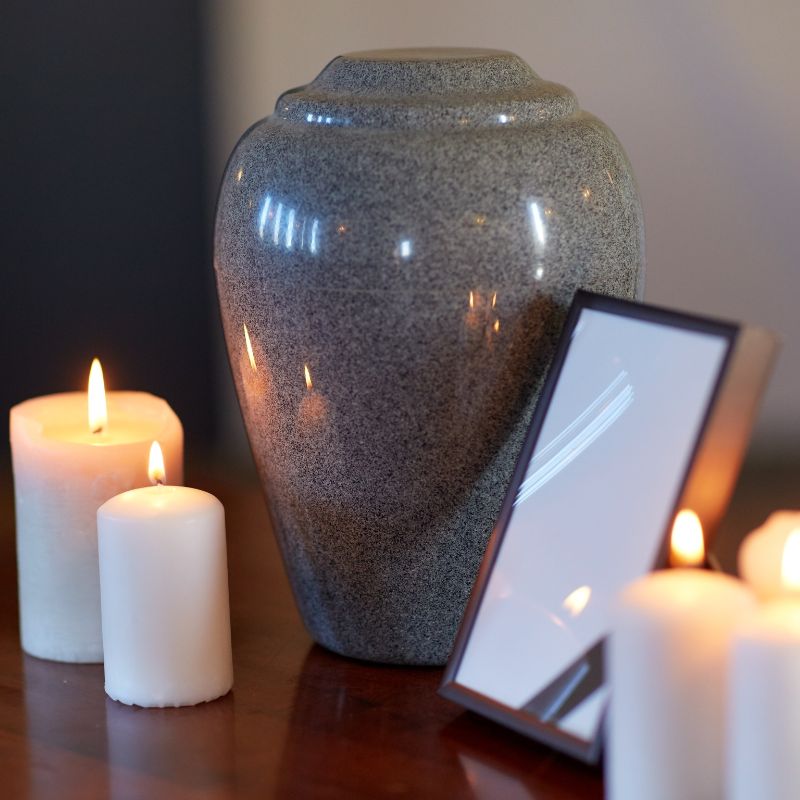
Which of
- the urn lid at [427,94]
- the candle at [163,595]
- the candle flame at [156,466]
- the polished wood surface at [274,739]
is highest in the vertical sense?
the urn lid at [427,94]

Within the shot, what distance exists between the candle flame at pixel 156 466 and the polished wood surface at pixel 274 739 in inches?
4.7

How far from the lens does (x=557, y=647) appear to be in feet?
2.25

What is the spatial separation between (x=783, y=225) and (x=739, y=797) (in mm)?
1106

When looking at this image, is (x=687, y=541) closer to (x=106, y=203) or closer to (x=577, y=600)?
(x=577, y=600)

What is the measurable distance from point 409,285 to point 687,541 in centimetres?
20

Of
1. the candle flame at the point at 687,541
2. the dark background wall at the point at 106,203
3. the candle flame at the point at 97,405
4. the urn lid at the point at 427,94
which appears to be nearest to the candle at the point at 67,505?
the candle flame at the point at 97,405

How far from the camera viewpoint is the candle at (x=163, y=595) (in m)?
0.75

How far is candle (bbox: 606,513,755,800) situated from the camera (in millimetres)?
572

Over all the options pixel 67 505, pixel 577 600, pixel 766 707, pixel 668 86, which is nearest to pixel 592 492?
pixel 577 600

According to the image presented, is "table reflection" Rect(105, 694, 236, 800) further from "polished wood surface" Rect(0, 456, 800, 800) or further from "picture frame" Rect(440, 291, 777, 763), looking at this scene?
"picture frame" Rect(440, 291, 777, 763)

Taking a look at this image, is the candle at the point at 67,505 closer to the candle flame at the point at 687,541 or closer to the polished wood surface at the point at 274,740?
the polished wood surface at the point at 274,740

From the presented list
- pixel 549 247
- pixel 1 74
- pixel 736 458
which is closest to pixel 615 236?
pixel 549 247

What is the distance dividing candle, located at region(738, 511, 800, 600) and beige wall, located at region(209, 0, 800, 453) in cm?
98

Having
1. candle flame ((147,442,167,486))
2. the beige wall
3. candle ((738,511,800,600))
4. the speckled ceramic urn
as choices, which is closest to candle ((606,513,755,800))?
candle ((738,511,800,600))
